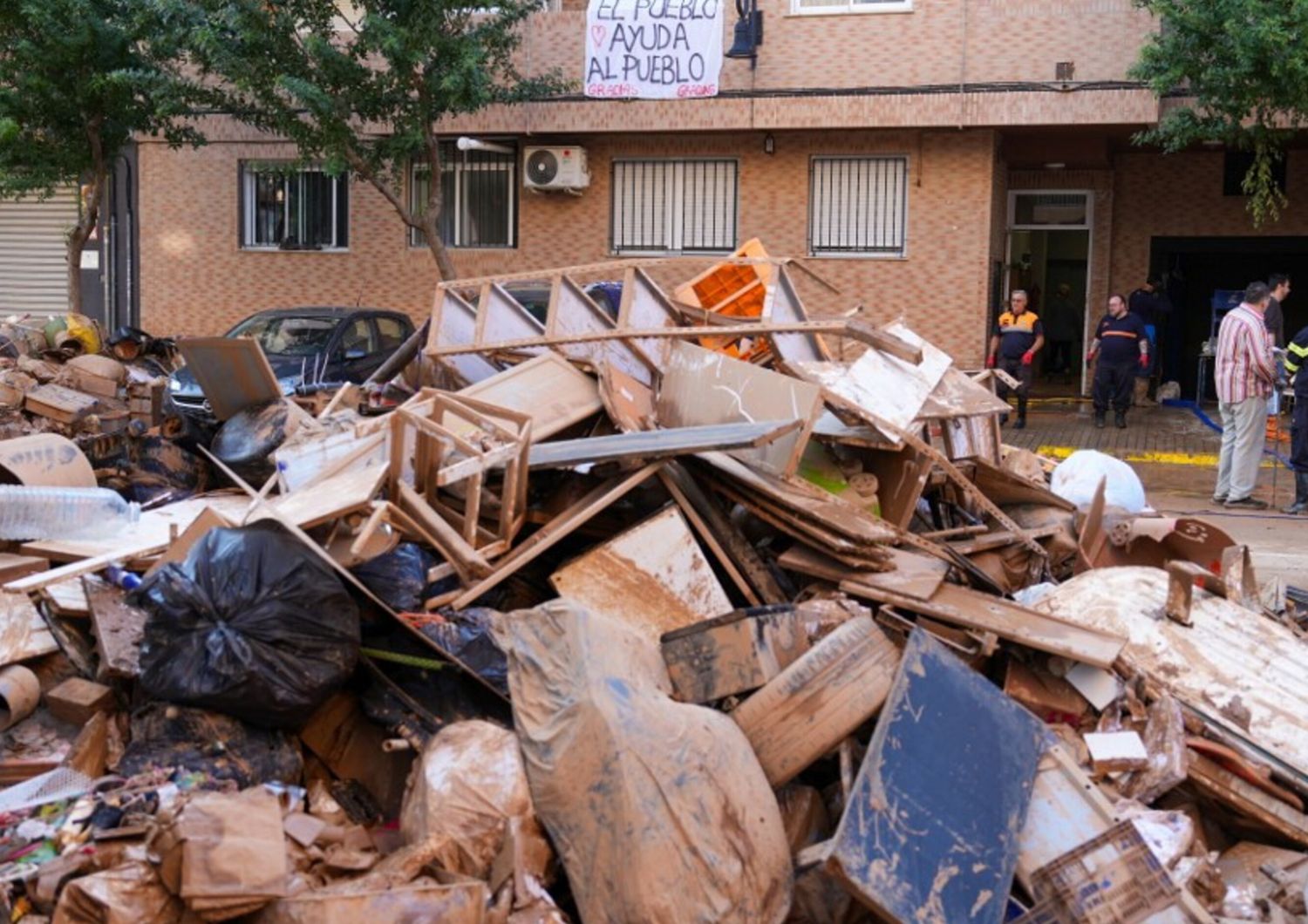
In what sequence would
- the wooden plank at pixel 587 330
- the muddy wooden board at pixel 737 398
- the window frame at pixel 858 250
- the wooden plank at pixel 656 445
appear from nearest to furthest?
the wooden plank at pixel 656 445 → the muddy wooden board at pixel 737 398 → the wooden plank at pixel 587 330 → the window frame at pixel 858 250

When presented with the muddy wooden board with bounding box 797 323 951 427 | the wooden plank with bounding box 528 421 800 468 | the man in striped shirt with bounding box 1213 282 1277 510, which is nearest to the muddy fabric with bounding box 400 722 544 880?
the wooden plank with bounding box 528 421 800 468

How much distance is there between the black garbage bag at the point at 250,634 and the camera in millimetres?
5109

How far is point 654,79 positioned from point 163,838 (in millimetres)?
15593

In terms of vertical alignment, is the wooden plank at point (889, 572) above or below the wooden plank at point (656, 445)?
below

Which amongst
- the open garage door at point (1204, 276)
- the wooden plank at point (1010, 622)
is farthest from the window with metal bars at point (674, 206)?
the wooden plank at point (1010, 622)

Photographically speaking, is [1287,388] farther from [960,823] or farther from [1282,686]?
[960,823]

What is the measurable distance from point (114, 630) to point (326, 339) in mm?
9852

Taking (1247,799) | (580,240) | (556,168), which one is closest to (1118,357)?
(580,240)

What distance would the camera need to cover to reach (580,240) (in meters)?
20.4

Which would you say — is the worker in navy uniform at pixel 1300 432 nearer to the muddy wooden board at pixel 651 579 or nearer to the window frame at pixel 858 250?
the window frame at pixel 858 250

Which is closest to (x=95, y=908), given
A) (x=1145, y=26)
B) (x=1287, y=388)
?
(x=1287, y=388)

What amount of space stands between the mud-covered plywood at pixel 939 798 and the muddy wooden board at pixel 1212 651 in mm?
1109

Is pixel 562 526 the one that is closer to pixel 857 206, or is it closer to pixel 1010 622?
pixel 1010 622

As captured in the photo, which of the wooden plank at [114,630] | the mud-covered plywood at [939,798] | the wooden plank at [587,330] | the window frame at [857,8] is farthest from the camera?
the window frame at [857,8]
